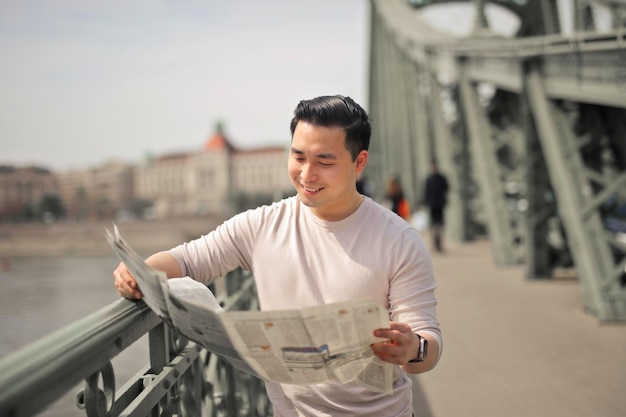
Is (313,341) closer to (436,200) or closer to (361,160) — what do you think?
(361,160)

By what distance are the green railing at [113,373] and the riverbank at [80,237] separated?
27.1m

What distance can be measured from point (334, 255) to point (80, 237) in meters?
42.4

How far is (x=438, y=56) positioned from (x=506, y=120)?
2482 mm

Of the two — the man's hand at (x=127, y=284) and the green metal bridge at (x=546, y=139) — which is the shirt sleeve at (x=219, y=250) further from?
the green metal bridge at (x=546, y=139)

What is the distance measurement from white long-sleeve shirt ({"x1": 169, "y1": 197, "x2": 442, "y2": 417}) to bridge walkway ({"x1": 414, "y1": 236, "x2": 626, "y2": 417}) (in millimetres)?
1993

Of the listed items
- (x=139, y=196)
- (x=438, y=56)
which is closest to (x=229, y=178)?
(x=139, y=196)

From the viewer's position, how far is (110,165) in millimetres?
117125

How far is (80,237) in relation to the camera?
41.6 metres

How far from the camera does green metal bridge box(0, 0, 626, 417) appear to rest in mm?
1296

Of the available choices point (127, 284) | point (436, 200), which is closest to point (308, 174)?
point (127, 284)

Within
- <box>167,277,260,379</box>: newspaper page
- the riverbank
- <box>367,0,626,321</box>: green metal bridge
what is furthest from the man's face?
the riverbank

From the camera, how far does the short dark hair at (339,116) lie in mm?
1540

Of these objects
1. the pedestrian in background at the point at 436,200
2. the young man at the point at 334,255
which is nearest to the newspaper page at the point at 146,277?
the young man at the point at 334,255

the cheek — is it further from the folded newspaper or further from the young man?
the folded newspaper
